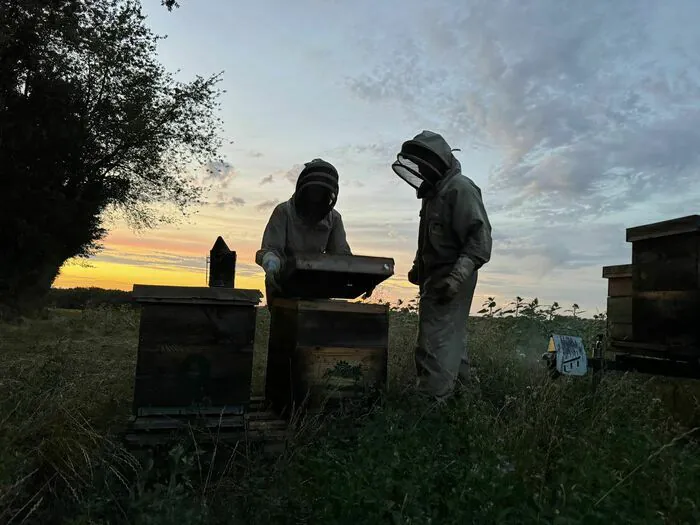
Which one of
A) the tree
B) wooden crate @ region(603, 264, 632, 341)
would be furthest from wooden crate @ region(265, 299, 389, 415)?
the tree

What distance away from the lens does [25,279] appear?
1425 cm

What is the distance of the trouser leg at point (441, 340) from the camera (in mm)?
4184

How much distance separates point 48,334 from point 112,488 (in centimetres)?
710

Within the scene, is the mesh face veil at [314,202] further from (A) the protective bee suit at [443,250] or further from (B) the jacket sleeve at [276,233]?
(A) the protective bee suit at [443,250]

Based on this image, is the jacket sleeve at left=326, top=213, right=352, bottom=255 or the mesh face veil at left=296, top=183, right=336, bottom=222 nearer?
the mesh face veil at left=296, top=183, right=336, bottom=222

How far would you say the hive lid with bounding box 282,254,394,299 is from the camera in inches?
154

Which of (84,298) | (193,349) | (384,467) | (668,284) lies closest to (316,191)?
→ (193,349)

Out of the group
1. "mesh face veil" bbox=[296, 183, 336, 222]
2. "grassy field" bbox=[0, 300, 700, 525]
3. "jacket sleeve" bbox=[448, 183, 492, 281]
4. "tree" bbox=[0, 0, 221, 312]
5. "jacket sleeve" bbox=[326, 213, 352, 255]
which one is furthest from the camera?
"tree" bbox=[0, 0, 221, 312]

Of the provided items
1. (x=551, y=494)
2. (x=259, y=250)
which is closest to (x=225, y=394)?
(x=259, y=250)

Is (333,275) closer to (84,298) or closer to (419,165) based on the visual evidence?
(419,165)

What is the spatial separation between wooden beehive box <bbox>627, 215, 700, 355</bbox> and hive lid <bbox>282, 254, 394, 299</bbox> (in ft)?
7.39

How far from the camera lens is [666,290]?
14.7 feet

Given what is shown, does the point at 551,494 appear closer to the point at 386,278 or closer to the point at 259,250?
the point at 386,278

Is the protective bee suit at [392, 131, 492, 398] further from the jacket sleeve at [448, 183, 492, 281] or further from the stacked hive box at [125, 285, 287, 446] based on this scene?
the stacked hive box at [125, 285, 287, 446]
